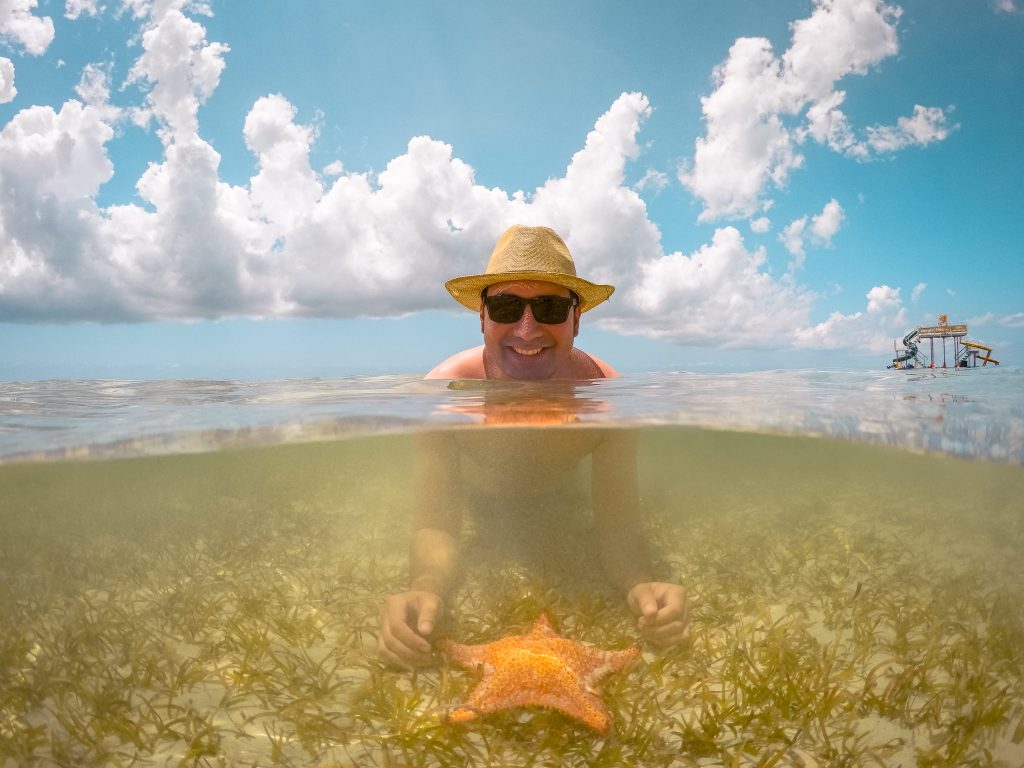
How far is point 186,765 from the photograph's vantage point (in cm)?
301

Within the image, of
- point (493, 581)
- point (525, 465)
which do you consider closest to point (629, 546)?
point (493, 581)

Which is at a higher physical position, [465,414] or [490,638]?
[465,414]

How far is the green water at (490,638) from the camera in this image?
10.3 ft

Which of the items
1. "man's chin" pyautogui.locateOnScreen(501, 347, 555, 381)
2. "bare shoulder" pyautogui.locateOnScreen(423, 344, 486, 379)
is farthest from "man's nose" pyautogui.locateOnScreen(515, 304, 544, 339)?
"bare shoulder" pyautogui.locateOnScreen(423, 344, 486, 379)

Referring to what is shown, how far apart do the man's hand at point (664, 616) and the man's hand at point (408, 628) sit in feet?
4.44

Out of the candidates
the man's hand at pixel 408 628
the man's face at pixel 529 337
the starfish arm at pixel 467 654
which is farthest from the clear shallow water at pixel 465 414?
the starfish arm at pixel 467 654

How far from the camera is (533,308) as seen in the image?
464 cm

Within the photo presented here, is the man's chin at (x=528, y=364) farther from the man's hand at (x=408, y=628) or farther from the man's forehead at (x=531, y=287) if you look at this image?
the man's hand at (x=408, y=628)

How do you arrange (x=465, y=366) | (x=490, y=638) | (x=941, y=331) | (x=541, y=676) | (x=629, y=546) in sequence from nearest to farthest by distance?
1. (x=541, y=676)
2. (x=490, y=638)
3. (x=629, y=546)
4. (x=465, y=366)
5. (x=941, y=331)

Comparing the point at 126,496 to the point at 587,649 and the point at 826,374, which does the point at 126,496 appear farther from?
the point at 826,374

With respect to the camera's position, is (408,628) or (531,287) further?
(531,287)

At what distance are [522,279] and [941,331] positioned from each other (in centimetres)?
1493

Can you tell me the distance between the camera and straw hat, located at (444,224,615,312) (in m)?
4.57

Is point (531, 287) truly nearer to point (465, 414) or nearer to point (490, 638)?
point (465, 414)
